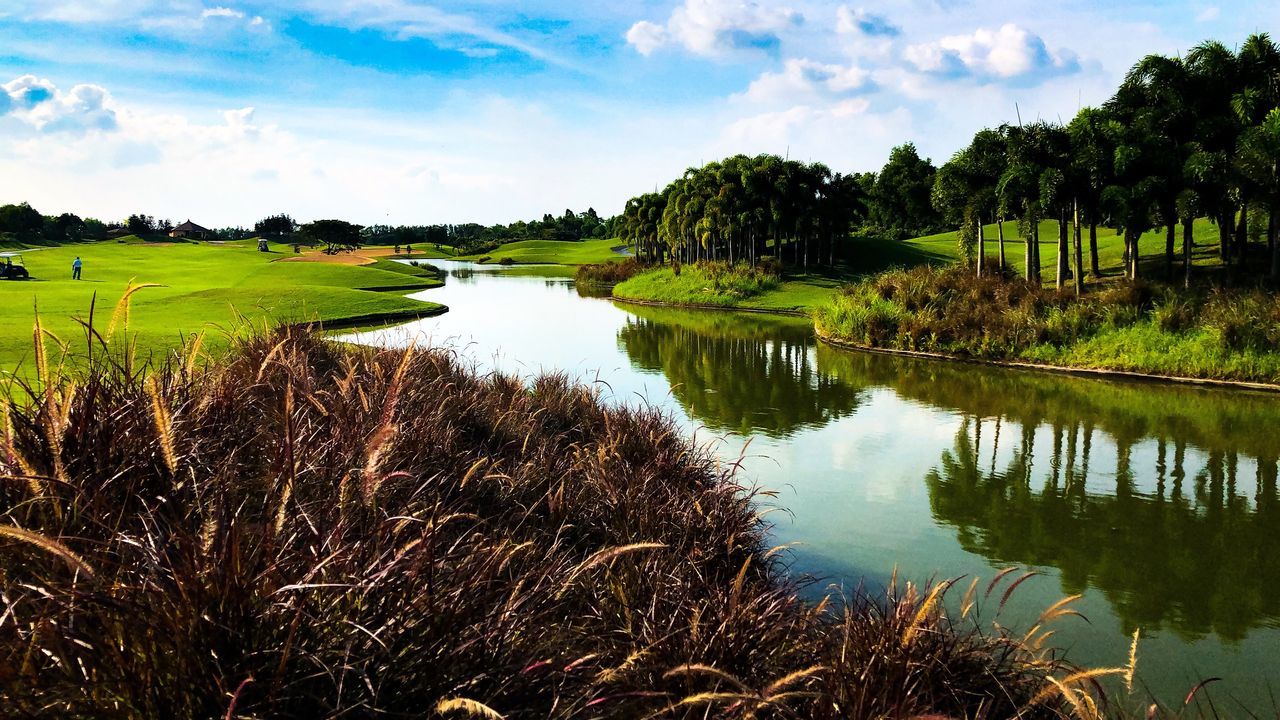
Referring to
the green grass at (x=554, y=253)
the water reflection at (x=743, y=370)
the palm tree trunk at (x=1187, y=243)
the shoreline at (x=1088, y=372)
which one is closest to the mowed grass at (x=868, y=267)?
the palm tree trunk at (x=1187, y=243)

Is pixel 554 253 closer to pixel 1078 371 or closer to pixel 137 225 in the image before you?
pixel 137 225

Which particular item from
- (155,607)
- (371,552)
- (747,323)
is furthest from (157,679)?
(747,323)

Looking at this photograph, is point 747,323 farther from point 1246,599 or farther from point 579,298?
point 1246,599

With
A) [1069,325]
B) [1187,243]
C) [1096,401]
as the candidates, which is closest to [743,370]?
[1096,401]

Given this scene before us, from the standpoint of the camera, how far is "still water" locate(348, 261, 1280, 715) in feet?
26.6

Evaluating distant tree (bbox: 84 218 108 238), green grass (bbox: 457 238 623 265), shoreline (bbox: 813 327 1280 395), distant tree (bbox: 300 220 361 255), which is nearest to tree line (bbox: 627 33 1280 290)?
shoreline (bbox: 813 327 1280 395)

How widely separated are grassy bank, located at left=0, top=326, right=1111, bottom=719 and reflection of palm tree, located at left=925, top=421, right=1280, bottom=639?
2.85 m

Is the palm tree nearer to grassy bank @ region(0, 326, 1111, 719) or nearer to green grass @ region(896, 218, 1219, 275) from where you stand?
green grass @ region(896, 218, 1219, 275)

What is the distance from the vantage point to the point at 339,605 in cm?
342

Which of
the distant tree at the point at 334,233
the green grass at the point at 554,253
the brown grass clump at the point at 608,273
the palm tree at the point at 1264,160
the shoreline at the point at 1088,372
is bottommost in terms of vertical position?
the shoreline at the point at 1088,372

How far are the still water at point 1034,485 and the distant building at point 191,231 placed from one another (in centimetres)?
14059

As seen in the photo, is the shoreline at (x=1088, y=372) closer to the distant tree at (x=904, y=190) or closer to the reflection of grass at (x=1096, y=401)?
the reflection of grass at (x=1096, y=401)

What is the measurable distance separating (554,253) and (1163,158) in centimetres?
10511

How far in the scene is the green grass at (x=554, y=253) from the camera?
11906 cm
